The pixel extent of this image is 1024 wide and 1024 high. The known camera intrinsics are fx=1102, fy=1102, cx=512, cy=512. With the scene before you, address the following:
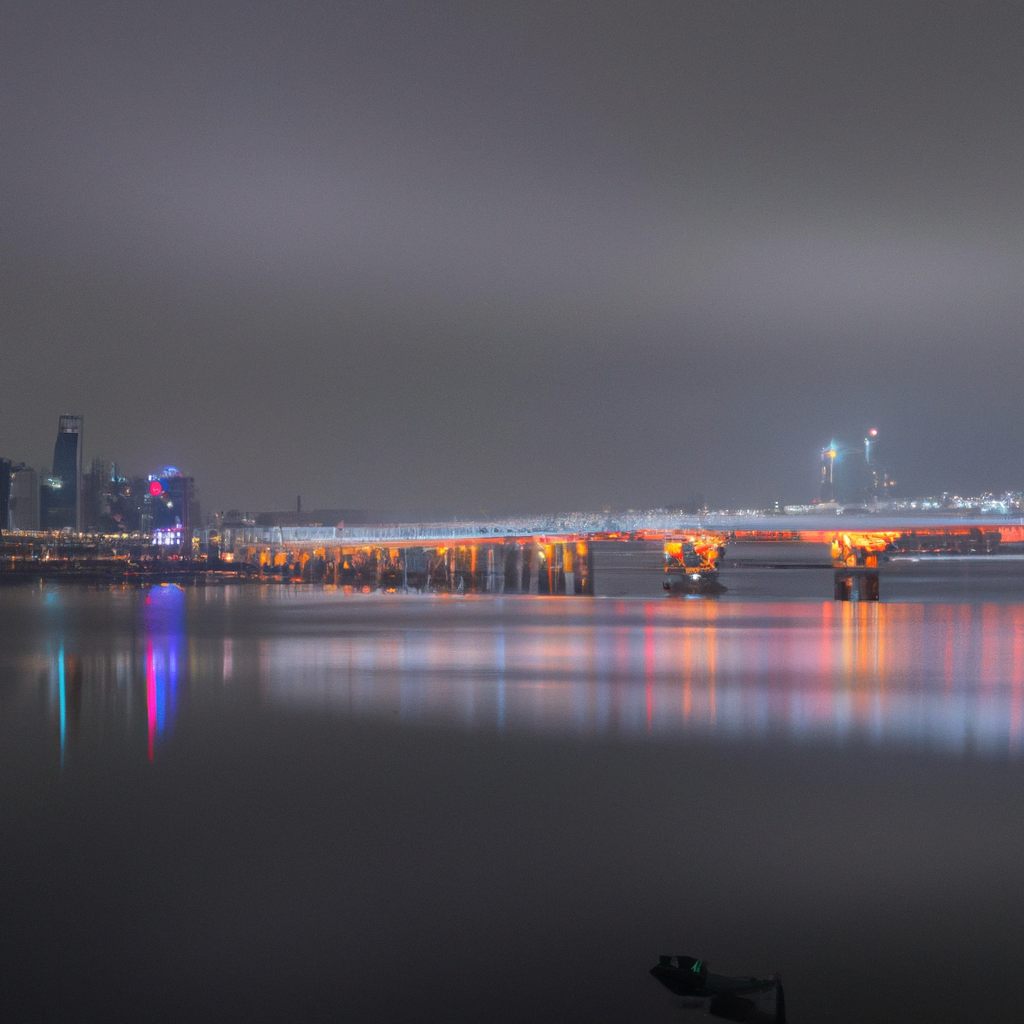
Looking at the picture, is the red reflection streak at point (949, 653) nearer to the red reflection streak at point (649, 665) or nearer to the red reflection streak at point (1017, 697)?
the red reflection streak at point (1017, 697)

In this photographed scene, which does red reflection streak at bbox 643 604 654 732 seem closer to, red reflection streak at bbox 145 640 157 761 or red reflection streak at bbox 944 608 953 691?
red reflection streak at bbox 944 608 953 691

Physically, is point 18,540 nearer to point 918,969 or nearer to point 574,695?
point 574,695

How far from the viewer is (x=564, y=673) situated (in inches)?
851

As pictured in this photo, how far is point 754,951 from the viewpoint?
22.0 ft

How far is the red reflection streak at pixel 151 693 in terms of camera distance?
14891 mm

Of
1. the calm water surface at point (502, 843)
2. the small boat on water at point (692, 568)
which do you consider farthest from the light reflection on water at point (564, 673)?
the small boat on water at point (692, 568)

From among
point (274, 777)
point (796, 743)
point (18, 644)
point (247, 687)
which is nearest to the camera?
point (274, 777)

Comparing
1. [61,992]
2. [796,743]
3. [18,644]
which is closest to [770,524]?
[18,644]

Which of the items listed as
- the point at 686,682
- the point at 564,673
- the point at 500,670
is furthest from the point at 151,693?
the point at 686,682

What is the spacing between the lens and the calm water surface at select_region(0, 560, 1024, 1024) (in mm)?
6355

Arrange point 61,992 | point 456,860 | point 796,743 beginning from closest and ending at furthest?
point 61,992 → point 456,860 → point 796,743

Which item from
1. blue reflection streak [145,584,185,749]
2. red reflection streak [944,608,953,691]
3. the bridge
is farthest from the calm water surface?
the bridge

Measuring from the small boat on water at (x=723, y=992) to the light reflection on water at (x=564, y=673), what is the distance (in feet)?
25.3

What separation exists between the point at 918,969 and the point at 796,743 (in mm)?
7013
